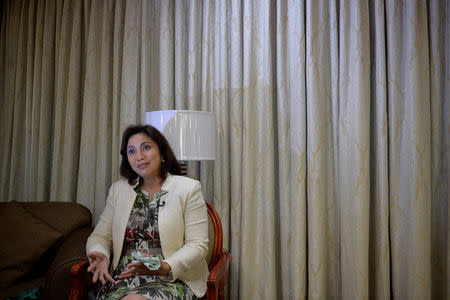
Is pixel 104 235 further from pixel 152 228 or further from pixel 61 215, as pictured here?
pixel 61 215

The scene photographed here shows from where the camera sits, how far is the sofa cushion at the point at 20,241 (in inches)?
78.8

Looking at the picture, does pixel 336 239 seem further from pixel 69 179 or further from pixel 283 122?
pixel 69 179

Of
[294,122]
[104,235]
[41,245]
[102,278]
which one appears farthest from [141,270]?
[294,122]

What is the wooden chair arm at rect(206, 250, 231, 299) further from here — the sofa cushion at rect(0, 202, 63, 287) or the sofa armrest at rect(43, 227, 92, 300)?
the sofa cushion at rect(0, 202, 63, 287)

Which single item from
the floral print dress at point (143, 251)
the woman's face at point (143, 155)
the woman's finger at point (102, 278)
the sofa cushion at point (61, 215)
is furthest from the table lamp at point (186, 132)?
the sofa cushion at point (61, 215)

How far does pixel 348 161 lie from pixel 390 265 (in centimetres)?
69

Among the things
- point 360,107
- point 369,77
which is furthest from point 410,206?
point 369,77

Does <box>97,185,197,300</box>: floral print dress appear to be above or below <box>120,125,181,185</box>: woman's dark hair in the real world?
below

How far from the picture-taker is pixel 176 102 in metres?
2.58

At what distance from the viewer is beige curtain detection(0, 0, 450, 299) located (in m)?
2.15

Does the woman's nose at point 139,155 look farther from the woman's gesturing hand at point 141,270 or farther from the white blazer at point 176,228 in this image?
the woman's gesturing hand at point 141,270

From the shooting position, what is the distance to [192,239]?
1777 mm

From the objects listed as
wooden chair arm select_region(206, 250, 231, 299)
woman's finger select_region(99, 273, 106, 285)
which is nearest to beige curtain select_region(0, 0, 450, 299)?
wooden chair arm select_region(206, 250, 231, 299)

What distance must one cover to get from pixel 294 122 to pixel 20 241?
184 centimetres
